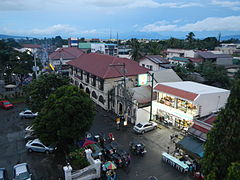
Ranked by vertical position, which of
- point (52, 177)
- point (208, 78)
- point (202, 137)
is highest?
point (208, 78)

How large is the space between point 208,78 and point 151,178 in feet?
101

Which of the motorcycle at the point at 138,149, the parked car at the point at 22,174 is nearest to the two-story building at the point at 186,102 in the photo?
the motorcycle at the point at 138,149

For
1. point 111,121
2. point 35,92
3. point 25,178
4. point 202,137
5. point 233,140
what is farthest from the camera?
point 111,121

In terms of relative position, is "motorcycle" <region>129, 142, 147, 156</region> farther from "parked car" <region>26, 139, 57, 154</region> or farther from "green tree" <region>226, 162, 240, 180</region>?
"green tree" <region>226, 162, 240, 180</region>

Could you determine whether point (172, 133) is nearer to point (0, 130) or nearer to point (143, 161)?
point (143, 161)

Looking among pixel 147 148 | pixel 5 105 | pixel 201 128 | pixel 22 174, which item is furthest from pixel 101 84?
pixel 22 174

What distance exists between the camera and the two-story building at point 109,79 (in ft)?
90.8

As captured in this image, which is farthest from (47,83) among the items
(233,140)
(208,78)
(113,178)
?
(208,78)

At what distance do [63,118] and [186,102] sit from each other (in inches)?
557

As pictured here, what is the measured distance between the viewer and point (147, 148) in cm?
2041

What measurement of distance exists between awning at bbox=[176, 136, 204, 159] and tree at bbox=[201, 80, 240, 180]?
23.0ft

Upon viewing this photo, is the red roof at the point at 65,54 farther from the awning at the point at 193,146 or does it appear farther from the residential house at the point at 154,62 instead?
the awning at the point at 193,146

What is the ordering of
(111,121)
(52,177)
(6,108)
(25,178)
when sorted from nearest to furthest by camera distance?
(25,178)
(52,177)
(111,121)
(6,108)

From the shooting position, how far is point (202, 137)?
17375mm
